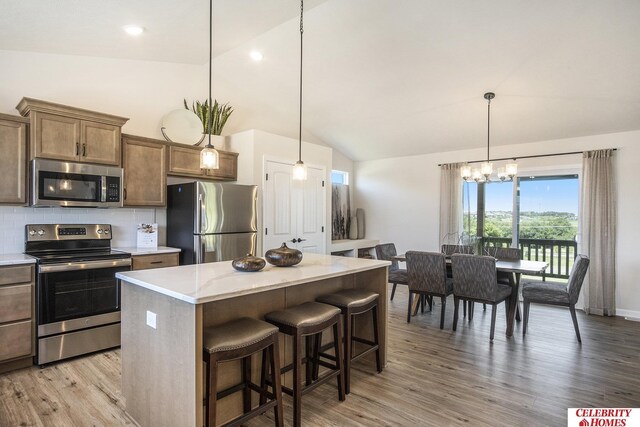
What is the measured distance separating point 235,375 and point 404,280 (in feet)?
10.1

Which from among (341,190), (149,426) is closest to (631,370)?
(149,426)

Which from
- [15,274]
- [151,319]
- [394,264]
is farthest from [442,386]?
[15,274]

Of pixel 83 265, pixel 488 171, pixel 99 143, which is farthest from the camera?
pixel 488 171

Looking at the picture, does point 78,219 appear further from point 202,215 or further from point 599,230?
point 599,230

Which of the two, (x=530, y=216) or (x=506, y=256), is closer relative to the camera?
(x=506, y=256)

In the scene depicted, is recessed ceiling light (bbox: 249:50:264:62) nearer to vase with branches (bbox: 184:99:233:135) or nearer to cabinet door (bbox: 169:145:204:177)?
vase with branches (bbox: 184:99:233:135)

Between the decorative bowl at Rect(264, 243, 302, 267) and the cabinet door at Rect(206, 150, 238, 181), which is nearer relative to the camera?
the decorative bowl at Rect(264, 243, 302, 267)

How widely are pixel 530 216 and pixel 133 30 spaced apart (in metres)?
5.82

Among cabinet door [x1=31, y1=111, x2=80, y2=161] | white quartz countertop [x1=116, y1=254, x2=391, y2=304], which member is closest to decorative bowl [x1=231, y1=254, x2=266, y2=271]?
white quartz countertop [x1=116, y1=254, x2=391, y2=304]

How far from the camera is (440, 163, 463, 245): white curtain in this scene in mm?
6020

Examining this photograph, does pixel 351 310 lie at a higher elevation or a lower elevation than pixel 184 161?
lower

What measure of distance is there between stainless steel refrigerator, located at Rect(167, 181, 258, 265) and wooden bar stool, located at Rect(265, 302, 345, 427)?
1.95 metres

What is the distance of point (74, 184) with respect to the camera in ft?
11.3

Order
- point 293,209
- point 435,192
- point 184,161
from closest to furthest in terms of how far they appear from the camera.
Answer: point 184,161 < point 293,209 < point 435,192
